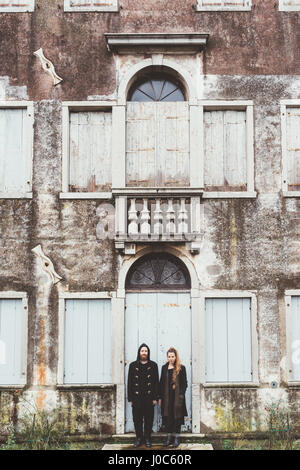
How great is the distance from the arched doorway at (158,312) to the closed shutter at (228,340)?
1.35 ft

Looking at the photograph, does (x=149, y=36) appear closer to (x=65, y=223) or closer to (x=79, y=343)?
(x=65, y=223)

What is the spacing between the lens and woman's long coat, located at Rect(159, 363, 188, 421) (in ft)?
35.0

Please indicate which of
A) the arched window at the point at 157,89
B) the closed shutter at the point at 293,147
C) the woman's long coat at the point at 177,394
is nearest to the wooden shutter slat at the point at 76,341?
the woman's long coat at the point at 177,394

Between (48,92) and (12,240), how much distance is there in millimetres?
2995

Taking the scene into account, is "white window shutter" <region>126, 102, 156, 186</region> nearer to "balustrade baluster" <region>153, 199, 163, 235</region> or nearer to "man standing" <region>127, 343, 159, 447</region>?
"balustrade baluster" <region>153, 199, 163, 235</region>

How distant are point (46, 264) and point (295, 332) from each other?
16.0 ft

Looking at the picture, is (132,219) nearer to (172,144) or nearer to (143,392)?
(172,144)

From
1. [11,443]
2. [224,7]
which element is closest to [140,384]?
[11,443]

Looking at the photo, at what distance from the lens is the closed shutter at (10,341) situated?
1177cm

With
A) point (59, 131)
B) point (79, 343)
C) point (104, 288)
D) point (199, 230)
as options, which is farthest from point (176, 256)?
point (59, 131)

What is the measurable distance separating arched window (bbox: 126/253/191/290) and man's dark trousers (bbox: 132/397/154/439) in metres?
2.30

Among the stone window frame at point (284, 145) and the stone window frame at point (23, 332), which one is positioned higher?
the stone window frame at point (284, 145)

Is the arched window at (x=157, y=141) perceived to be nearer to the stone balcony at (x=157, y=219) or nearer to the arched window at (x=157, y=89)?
the arched window at (x=157, y=89)

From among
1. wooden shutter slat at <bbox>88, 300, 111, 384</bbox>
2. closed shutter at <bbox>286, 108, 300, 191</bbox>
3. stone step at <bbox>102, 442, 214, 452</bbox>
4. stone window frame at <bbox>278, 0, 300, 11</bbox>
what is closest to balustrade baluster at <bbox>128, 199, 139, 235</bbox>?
wooden shutter slat at <bbox>88, 300, 111, 384</bbox>
